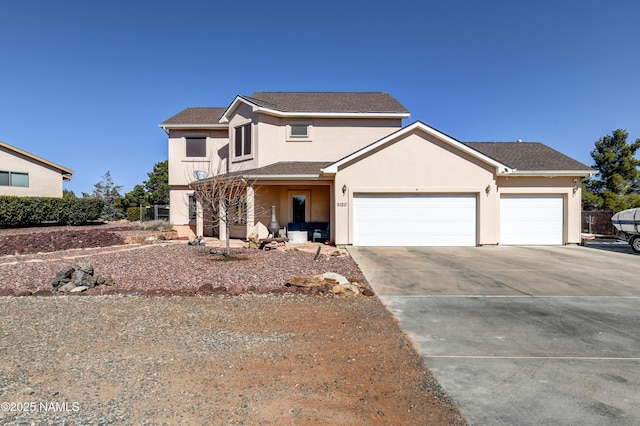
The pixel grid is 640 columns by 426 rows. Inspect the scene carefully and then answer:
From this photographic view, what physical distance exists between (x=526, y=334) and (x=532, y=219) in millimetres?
12188

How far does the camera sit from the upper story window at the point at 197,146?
20438 millimetres

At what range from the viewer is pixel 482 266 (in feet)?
32.8

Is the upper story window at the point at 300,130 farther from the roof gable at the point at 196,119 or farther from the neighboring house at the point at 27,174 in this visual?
the neighboring house at the point at 27,174

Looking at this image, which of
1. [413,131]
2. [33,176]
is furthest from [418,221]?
[33,176]

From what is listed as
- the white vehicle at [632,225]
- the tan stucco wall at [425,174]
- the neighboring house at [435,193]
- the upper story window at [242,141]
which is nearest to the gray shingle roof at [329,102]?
the upper story window at [242,141]

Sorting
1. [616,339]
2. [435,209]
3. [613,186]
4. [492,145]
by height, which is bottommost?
[616,339]

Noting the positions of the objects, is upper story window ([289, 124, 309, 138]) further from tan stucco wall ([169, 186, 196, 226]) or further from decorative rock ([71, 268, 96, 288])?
decorative rock ([71, 268, 96, 288])

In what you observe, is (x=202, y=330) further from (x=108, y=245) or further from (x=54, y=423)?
(x=108, y=245)

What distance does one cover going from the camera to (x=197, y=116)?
21078mm

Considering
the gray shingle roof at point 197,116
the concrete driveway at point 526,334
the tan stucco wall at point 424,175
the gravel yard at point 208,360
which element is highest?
the gray shingle roof at point 197,116

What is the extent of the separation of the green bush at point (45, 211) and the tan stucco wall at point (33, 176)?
4.24 meters

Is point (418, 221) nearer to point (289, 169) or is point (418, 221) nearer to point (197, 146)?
point (289, 169)

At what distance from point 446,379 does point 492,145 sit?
17.3 metres

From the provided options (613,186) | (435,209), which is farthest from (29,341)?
(613,186)
